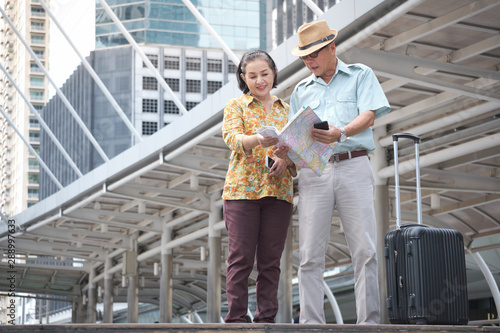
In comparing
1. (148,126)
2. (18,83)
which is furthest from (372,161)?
(148,126)

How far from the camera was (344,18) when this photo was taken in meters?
8.78

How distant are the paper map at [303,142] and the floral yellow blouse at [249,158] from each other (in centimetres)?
24

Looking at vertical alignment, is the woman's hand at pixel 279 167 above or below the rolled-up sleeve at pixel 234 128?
below

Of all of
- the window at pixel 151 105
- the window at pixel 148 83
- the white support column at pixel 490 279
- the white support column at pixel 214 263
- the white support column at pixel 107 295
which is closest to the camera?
the white support column at pixel 490 279

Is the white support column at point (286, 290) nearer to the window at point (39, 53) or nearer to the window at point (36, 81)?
the window at point (39, 53)

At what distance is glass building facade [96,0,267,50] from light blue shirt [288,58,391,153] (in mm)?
97207

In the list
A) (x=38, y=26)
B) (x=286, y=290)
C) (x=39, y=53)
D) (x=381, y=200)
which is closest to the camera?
(x=381, y=200)

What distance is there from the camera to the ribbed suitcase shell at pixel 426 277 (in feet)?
15.1

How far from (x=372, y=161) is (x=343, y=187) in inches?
422

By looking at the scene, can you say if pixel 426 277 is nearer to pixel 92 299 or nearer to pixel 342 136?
pixel 342 136

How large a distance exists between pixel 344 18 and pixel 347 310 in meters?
29.6

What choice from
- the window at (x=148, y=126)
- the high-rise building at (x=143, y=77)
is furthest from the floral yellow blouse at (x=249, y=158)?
the window at (x=148, y=126)

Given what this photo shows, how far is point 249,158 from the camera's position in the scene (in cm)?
466

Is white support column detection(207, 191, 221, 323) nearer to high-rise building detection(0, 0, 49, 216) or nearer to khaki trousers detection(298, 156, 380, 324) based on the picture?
high-rise building detection(0, 0, 49, 216)
